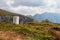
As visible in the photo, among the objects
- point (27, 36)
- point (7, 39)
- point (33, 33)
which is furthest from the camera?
point (33, 33)

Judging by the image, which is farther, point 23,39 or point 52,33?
point 52,33

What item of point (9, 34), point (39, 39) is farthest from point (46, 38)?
point (9, 34)

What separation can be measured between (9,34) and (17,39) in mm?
1246

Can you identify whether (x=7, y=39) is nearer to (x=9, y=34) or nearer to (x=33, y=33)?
(x=9, y=34)

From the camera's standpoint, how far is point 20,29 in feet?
68.1

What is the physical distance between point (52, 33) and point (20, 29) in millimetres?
3598

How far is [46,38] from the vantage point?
765 inches

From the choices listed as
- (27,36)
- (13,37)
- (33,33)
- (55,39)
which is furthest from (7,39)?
(55,39)

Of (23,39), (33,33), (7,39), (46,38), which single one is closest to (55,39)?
(46,38)

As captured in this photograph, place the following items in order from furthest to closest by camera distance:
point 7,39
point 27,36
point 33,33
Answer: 1. point 33,33
2. point 27,36
3. point 7,39

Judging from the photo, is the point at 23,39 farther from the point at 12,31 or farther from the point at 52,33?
the point at 52,33

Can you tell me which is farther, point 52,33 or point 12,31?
point 52,33

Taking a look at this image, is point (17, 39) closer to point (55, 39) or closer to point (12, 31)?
point (12, 31)

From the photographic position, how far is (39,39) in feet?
62.4
